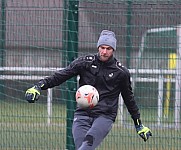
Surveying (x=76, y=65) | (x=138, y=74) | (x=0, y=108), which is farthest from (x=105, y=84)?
(x=0, y=108)

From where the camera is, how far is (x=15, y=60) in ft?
37.0

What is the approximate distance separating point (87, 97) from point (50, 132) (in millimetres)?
2972

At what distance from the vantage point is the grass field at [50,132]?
11.1 metres

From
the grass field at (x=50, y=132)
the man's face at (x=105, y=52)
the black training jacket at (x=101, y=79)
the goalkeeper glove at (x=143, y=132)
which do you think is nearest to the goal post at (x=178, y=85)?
the grass field at (x=50, y=132)

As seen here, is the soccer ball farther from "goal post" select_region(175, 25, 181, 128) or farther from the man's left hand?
"goal post" select_region(175, 25, 181, 128)

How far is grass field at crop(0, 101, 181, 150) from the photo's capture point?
1111cm

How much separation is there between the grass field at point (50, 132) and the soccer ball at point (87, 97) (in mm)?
2642

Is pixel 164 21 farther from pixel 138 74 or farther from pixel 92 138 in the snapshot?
pixel 92 138

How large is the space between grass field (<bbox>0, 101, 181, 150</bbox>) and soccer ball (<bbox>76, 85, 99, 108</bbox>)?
2.64m

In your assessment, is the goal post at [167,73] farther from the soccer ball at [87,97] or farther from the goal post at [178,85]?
the soccer ball at [87,97]

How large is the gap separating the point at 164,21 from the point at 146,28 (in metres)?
0.29

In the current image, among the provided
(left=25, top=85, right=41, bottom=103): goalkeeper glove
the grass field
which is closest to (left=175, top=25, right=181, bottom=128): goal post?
the grass field

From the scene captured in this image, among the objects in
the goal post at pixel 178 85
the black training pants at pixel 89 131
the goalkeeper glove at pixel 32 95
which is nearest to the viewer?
the black training pants at pixel 89 131

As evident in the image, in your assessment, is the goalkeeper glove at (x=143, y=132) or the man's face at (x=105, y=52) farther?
the goalkeeper glove at (x=143, y=132)
